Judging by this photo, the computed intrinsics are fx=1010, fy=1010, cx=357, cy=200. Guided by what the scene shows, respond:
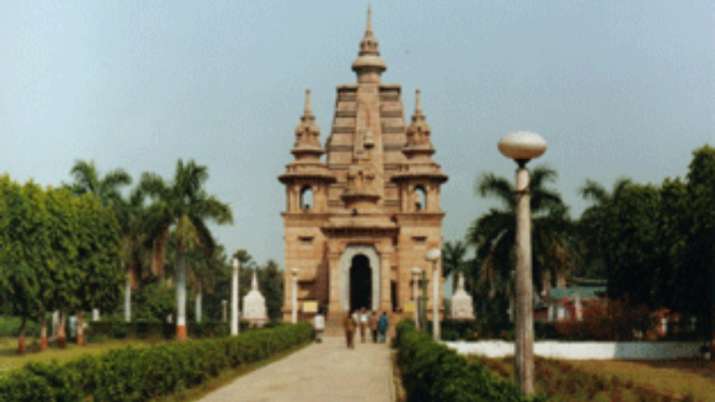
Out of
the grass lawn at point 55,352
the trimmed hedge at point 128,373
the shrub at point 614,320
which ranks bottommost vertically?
the grass lawn at point 55,352

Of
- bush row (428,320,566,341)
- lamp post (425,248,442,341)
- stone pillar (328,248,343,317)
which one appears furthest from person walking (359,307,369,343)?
stone pillar (328,248,343,317)

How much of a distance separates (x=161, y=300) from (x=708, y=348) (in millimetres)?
52931

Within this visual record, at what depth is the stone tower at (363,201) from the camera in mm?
60594

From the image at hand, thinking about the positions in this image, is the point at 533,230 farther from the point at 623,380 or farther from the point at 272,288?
the point at 272,288

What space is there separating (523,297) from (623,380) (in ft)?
62.7

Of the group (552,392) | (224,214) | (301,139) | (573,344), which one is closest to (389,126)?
(301,139)

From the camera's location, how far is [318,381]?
2452 centimetres

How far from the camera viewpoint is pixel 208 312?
362 ft

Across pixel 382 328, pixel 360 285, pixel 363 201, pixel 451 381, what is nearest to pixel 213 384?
pixel 451 381

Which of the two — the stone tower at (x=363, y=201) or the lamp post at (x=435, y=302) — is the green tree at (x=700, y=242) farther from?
the stone tower at (x=363, y=201)

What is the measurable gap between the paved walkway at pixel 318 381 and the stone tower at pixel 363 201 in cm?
2495

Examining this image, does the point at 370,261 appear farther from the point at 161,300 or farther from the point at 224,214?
the point at 161,300

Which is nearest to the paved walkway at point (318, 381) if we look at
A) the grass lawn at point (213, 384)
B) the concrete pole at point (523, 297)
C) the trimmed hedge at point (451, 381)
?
the grass lawn at point (213, 384)

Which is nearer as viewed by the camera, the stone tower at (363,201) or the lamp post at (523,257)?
the lamp post at (523,257)
